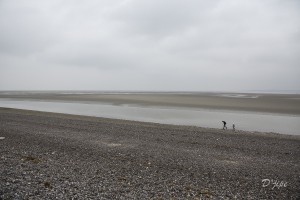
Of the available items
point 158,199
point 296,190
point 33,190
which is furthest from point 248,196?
point 33,190

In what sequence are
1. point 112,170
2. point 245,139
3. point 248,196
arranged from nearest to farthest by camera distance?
point 248,196, point 112,170, point 245,139

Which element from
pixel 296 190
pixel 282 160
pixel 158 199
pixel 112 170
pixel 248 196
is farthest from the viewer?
pixel 282 160

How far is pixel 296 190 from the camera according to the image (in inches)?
340

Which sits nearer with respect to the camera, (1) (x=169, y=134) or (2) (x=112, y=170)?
(2) (x=112, y=170)

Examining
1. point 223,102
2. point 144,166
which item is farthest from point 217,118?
point 223,102

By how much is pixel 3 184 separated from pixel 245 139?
1577 cm

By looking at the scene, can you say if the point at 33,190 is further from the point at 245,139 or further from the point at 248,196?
the point at 245,139

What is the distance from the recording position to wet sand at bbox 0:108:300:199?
8036 mm

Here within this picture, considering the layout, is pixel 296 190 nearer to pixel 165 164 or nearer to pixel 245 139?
pixel 165 164

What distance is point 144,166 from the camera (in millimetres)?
10781

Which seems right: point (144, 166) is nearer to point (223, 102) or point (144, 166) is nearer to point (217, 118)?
point (217, 118)

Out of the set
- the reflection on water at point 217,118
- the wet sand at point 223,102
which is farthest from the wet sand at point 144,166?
the wet sand at point 223,102

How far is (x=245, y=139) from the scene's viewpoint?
57.8 ft

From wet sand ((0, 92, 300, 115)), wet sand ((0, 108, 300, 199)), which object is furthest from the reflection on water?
wet sand ((0, 108, 300, 199))
